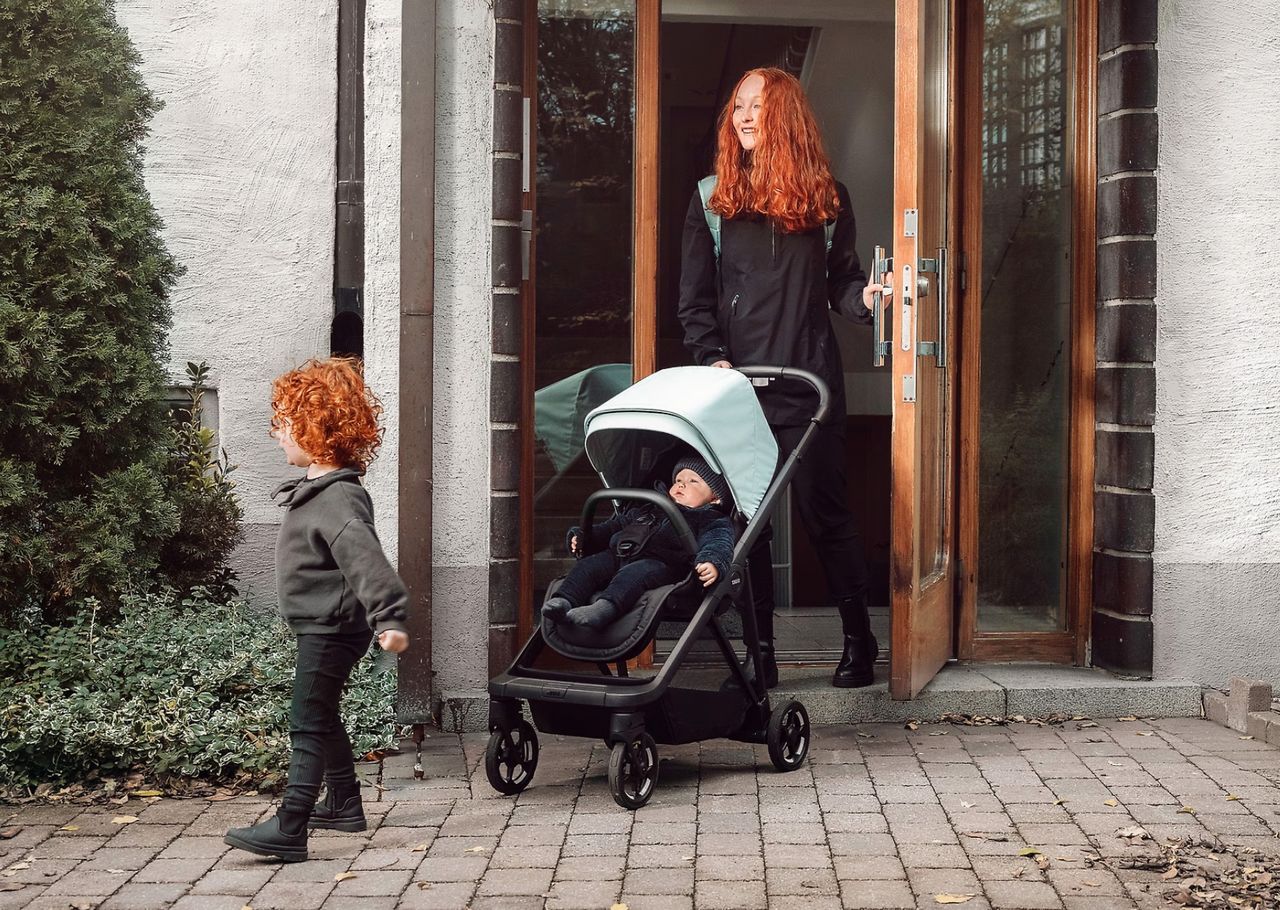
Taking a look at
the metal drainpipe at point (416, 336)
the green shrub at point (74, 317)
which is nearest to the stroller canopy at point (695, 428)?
the metal drainpipe at point (416, 336)

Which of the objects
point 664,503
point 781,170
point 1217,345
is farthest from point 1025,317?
point 664,503

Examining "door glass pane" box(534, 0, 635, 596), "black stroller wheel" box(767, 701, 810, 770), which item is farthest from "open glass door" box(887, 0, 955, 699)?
"door glass pane" box(534, 0, 635, 596)

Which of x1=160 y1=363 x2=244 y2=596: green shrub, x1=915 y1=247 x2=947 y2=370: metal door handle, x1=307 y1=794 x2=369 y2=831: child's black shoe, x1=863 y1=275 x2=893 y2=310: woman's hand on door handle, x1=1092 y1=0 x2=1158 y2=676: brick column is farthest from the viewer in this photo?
x1=160 y1=363 x2=244 y2=596: green shrub

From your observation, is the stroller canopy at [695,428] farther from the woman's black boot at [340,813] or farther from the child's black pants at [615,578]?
the woman's black boot at [340,813]

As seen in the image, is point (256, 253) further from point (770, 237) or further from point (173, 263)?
point (770, 237)

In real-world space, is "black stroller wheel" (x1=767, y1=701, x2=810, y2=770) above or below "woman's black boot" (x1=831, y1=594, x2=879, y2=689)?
below

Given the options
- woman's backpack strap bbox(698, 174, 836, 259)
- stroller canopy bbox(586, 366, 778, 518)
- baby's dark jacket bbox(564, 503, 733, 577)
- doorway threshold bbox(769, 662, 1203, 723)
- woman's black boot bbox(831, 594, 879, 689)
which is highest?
woman's backpack strap bbox(698, 174, 836, 259)

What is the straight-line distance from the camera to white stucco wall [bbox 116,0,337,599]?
24.9 feet

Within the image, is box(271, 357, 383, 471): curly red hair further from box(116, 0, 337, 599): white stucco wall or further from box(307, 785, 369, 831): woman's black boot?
box(116, 0, 337, 599): white stucco wall

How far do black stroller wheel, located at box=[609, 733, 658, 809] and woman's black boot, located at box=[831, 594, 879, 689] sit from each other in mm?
1349

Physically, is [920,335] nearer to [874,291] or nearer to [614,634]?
[874,291]

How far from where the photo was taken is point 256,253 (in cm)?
765

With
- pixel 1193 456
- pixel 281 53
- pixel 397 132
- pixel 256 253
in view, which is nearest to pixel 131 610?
pixel 397 132

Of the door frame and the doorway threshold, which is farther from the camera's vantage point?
the door frame
